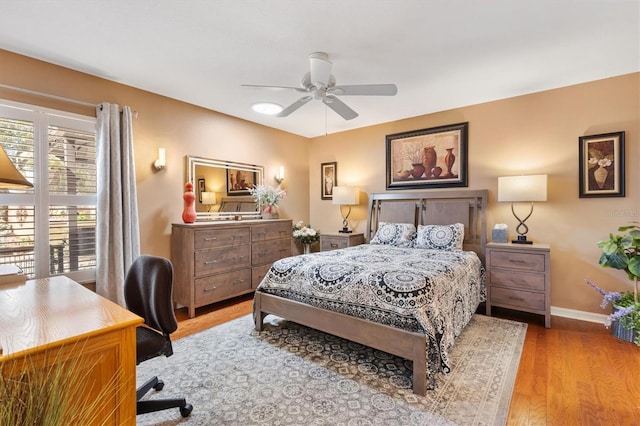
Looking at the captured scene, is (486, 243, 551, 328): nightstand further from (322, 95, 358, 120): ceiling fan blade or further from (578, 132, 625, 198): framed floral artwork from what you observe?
(322, 95, 358, 120): ceiling fan blade

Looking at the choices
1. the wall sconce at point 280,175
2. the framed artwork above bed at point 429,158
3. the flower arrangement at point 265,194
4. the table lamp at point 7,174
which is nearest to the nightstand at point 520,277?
the framed artwork above bed at point 429,158

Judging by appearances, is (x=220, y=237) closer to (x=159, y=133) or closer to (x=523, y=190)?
(x=159, y=133)

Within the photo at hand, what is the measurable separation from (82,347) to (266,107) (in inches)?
129

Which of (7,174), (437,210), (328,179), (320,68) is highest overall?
(320,68)

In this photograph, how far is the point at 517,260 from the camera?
10.8 feet

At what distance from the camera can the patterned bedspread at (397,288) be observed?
214 centimetres

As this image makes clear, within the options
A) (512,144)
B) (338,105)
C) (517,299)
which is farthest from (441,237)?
(338,105)

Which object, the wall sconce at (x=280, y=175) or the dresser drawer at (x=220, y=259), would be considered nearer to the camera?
the dresser drawer at (x=220, y=259)

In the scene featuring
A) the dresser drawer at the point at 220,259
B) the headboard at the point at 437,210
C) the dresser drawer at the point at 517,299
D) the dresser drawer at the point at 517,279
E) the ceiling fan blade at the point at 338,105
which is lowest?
A: the dresser drawer at the point at 517,299

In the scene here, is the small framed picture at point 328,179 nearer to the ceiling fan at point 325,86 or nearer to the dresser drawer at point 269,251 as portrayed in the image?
the dresser drawer at point 269,251

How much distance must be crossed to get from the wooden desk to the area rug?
0.71 m

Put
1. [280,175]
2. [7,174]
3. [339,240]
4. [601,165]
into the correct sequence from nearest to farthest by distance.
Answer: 1. [7,174]
2. [601,165]
3. [339,240]
4. [280,175]

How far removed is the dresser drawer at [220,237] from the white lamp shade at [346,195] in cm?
159

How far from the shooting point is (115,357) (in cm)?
129
